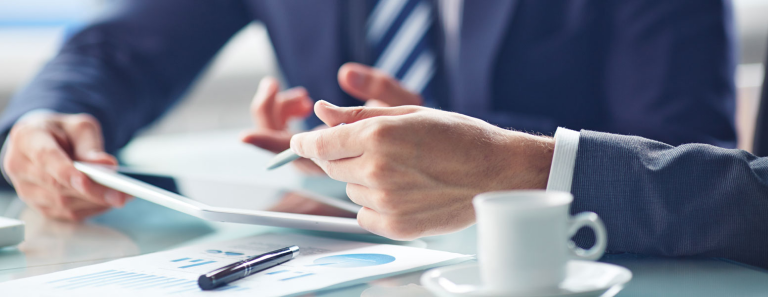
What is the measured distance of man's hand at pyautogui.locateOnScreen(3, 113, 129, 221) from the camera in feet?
2.58

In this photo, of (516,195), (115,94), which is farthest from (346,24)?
(516,195)

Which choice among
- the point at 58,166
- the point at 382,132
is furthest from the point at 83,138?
the point at 382,132

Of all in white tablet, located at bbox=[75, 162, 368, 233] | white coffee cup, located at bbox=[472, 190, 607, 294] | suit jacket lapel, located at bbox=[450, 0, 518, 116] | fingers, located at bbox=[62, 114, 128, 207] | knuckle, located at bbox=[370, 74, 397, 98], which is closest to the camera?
white coffee cup, located at bbox=[472, 190, 607, 294]

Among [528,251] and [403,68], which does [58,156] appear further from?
[403,68]

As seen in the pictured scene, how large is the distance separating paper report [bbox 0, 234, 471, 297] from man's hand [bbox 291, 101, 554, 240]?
33 millimetres

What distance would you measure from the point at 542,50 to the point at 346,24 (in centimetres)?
45

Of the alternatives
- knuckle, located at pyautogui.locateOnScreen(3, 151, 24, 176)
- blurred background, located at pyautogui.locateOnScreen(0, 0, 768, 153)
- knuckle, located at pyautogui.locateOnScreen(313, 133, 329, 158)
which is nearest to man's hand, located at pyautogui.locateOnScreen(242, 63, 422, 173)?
knuckle, located at pyautogui.locateOnScreen(3, 151, 24, 176)

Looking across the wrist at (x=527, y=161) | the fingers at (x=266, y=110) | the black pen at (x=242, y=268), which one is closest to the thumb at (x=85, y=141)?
the fingers at (x=266, y=110)

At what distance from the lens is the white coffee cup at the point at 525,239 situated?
0.33m

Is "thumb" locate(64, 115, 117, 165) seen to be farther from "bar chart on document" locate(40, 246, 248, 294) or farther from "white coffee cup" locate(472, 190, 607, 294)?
"white coffee cup" locate(472, 190, 607, 294)

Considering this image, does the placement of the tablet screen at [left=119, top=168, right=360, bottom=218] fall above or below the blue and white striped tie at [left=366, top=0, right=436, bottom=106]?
below

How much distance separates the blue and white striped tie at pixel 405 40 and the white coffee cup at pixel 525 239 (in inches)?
42.3

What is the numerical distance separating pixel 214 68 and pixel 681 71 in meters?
1.38

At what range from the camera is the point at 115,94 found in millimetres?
1203
